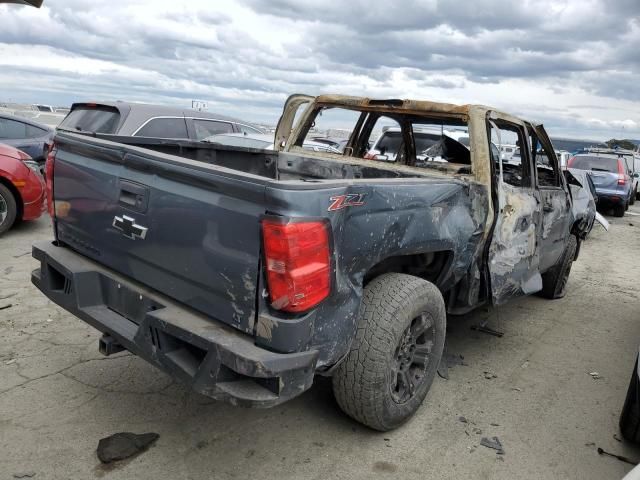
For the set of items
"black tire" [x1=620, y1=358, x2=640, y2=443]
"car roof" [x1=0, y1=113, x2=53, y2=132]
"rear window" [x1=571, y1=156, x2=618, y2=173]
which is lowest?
"black tire" [x1=620, y1=358, x2=640, y2=443]

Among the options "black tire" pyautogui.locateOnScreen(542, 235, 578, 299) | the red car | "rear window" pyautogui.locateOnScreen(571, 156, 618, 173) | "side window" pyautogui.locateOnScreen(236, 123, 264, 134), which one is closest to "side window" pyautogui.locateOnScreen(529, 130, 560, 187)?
"black tire" pyautogui.locateOnScreen(542, 235, 578, 299)

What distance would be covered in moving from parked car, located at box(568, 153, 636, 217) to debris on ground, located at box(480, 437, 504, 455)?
526 inches

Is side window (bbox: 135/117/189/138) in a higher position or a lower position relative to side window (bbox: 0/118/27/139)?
higher

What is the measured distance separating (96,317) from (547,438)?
8.50 ft

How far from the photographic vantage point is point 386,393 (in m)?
2.79

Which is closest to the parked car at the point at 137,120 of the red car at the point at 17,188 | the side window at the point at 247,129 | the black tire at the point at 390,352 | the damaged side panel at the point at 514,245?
the red car at the point at 17,188

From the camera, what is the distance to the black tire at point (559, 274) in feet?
18.7

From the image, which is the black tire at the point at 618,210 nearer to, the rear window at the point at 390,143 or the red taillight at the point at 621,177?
the red taillight at the point at 621,177

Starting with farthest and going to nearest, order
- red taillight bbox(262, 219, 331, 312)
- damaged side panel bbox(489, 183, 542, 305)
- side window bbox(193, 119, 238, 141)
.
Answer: side window bbox(193, 119, 238, 141)
damaged side panel bbox(489, 183, 542, 305)
red taillight bbox(262, 219, 331, 312)

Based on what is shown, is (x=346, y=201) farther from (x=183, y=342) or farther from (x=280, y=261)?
(x=183, y=342)

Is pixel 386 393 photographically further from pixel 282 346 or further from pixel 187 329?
pixel 187 329

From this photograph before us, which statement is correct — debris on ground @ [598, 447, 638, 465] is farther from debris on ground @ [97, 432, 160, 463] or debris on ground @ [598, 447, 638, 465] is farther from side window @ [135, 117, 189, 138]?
side window @ [135, 117, 189, 138]

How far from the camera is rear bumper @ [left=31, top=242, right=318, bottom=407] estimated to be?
219 centimetres

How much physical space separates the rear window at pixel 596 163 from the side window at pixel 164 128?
38.7ft
